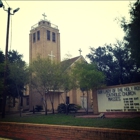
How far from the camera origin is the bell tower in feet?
107

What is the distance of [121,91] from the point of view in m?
16.5

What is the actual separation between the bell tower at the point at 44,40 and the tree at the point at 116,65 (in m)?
8.73

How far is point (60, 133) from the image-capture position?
8.90 metres

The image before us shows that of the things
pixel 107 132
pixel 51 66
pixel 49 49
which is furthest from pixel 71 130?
pixel 49 49

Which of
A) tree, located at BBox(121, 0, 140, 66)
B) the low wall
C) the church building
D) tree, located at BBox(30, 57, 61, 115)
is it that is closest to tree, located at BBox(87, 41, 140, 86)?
the church building

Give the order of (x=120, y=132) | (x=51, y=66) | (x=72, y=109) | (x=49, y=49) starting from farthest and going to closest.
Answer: (x=49, y=49) → (x=72, y=109) → (x=51, y=66) → (x=120, y=132)

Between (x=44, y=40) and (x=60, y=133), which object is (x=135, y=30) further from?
(x=44, y=40)

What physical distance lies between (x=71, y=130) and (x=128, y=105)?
8962mm

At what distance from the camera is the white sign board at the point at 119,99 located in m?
15.5

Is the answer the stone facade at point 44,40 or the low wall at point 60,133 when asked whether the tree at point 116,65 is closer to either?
the stone facade at point 44,40

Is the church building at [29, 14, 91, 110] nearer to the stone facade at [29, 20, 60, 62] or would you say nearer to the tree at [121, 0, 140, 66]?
the stone facade at [29, 20, 60, 62]

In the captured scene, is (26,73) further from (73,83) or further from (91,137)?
(91,137)

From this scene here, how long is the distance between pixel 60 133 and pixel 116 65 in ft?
63.7

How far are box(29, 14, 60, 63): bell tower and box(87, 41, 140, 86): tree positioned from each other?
8734 mm
